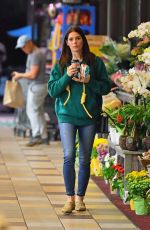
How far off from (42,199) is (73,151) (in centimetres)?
125

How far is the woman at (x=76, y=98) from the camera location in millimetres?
9414

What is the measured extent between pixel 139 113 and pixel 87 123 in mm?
751

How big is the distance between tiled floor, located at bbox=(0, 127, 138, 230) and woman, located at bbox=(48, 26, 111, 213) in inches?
12.3

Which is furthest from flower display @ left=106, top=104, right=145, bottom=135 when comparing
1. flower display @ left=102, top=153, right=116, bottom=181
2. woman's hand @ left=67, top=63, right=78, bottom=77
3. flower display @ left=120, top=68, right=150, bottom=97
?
woman's hand @ left=67, top=63, right=78, bottom=77

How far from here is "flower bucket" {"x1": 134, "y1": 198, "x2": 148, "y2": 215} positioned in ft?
30.7

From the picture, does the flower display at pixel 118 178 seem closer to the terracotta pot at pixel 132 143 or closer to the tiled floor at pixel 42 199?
the tiled floor at pixel 42 199

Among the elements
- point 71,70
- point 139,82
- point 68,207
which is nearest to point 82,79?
point 71,70

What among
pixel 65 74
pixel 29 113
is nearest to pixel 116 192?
pixel 65 74

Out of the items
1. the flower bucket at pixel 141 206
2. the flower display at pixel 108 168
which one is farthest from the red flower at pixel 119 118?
the flower bucket at pixel 141 206

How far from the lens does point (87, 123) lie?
9469 mm

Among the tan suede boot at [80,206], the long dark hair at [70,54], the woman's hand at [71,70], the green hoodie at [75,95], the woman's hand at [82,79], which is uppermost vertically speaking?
the long dark hair at [70,54]

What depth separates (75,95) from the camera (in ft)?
31.1

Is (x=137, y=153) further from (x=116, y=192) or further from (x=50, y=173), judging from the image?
(x=50, y=173)

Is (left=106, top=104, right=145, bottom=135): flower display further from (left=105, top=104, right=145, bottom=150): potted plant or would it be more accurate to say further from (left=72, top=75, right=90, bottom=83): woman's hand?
(left=72, top=75, right=90, bottom=83): woman's hand
